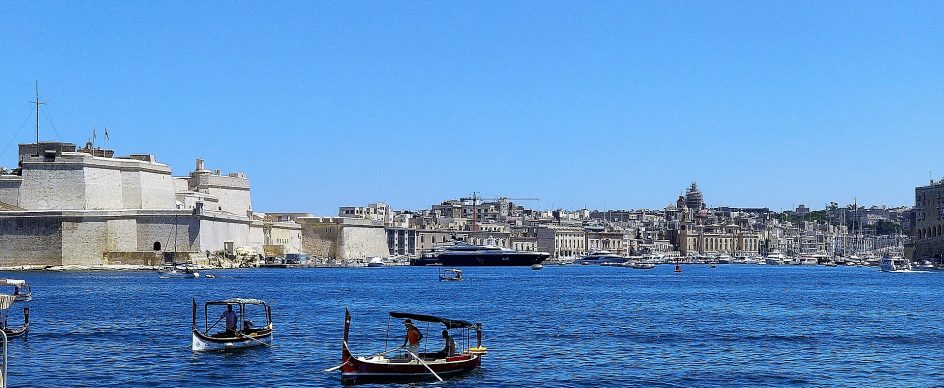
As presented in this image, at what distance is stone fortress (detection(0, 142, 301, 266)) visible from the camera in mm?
87125

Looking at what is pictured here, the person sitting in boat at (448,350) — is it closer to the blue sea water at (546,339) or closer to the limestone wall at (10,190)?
the blue sea water at (546,339)

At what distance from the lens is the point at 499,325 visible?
37.7 metres

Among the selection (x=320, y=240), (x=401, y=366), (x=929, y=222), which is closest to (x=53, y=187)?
(x=320, y=240)

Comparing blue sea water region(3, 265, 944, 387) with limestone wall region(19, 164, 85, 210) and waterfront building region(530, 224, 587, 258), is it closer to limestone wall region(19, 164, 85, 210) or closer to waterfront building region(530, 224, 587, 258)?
limestone wall region(19, 164, 85, 210)

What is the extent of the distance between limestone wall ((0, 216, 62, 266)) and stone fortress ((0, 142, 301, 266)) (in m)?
0.07

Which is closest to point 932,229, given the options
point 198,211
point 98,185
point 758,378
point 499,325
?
point 198,211

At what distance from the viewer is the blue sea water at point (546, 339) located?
25578mm

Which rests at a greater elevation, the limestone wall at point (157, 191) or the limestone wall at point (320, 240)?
the limestone wall at point (157, 191)

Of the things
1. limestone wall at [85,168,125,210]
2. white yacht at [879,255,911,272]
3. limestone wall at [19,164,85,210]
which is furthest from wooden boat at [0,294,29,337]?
white yacht at [879,255,911,272]

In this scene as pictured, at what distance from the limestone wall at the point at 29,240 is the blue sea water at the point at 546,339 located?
100 ft

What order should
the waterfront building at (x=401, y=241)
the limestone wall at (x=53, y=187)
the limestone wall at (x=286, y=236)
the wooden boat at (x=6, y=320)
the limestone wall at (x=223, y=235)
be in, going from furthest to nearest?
the waterfront building at (x=401, y=241), the limestone wall at (x=286, y=236), the limestone wall at (x=223, y=235), the limestone wall at (x=53, y=187), the wooden boat at (x=6, y=320)

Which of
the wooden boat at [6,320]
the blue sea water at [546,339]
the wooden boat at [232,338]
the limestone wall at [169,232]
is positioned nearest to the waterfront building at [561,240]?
the limestone wall at [169,232]

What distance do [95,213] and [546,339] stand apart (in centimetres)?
6271

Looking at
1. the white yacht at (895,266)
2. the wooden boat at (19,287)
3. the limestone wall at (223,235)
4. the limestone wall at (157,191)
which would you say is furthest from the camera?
the white yacht at (895,266)
